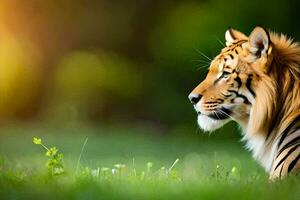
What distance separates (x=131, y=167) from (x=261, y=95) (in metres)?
3.22

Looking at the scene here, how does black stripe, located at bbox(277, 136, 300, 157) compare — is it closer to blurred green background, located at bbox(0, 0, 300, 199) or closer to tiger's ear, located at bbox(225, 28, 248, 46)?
tiger's ear, located at bbox(225, 28, 248, 46)

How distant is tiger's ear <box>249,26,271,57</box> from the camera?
590 cm

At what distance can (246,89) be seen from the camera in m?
6.04

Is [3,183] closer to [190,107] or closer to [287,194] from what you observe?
[287,194]

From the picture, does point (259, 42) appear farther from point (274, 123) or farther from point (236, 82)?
point (274, 123)

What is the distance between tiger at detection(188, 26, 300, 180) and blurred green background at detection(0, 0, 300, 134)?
706 cm

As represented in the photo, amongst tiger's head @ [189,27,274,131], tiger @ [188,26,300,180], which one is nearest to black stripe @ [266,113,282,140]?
tiger @ [188,26,300,180]

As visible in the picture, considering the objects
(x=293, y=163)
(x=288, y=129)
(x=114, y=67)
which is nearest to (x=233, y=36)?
(x=288, y=129)

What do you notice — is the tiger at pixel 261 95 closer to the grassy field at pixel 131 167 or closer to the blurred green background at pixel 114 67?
the grassy field at pixel 131 167

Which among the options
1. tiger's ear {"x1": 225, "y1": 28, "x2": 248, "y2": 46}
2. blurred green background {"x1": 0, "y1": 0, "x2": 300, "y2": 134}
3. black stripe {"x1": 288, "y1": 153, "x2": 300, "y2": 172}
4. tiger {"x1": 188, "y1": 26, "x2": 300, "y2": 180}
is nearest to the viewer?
black stripe {"x1": 288, "y1": 153, "x2": 300, "y2": 172}

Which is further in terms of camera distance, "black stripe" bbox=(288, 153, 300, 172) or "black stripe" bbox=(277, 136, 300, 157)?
"black stripe" bbox=(277, 136, 300, 157)

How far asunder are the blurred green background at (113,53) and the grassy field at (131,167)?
2.74ft

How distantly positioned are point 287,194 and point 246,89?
4.81ft

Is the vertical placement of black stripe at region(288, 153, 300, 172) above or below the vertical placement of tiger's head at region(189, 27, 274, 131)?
below
